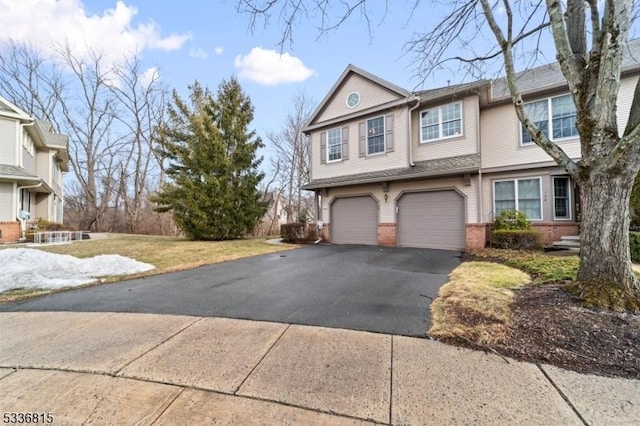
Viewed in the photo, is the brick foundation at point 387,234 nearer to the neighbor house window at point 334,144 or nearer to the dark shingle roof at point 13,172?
the neighbor house window at point 334,144

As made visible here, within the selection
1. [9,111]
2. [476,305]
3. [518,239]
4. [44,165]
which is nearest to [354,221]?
[518,239]

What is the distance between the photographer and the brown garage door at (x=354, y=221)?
1327cm

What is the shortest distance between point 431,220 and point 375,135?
447cm

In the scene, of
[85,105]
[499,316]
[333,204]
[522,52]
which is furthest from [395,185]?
[85,105]

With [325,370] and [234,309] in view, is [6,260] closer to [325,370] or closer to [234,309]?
[234,309]

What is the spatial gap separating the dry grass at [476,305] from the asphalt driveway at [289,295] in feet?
0.73

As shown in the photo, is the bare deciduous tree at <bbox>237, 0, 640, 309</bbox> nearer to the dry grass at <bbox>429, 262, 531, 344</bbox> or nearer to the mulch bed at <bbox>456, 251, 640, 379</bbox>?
the mulch bed at <bbox>456, 251, 640, 379</bbox>

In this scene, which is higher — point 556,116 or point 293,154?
point 293,154

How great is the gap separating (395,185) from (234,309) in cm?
966

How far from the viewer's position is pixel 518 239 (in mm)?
10047

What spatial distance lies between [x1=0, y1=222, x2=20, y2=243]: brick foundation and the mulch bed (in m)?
19.1

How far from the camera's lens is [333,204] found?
48.1ft

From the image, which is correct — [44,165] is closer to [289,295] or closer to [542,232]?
[289,295]

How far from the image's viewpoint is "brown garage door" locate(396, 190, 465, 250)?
11211 millimetres
